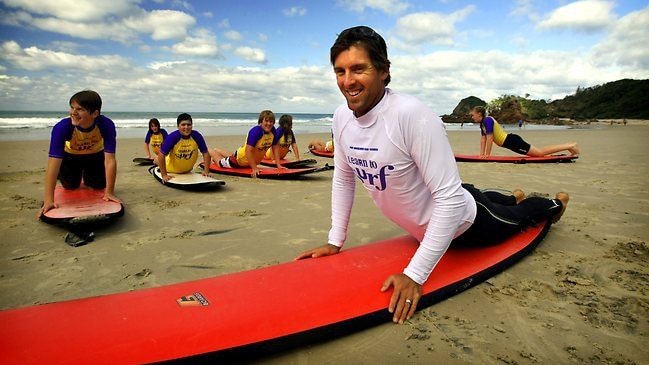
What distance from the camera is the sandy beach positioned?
1880 millimetres

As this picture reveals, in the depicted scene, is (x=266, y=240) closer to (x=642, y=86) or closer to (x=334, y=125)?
(x=334, y=125)

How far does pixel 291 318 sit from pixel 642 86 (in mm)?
79044

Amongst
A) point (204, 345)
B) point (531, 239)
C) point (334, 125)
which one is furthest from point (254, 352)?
point (531, 239)

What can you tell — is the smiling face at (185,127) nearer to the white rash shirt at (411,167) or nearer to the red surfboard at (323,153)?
the white rash shirt at (411,167)

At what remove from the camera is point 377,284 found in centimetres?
217

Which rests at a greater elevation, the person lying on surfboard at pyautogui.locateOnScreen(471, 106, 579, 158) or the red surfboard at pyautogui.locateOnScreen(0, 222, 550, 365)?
the person lying on surfboard at pyautogui.locateOnScreen(471, 106, 579, 158)

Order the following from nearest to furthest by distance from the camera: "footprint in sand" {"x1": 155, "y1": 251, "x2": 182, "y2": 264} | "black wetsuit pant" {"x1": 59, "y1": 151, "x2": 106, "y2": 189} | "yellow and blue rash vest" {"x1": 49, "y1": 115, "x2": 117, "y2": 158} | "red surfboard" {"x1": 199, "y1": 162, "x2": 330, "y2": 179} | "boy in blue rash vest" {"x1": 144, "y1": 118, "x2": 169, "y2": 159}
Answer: "footprint in sand" {"x1": 155, "y1": 251, "x2": 182, "y2": 264} < "yellow and blue rash vest" {"x1": 49, "y1": 115, "x2": 117, "y2": 158} < "black wetsuit pant" {"x1": 59, "y1": 151, "x2": 106, "y2": 189} < "red surfboard" {"x1": 199, "y1": 162, "x2": 330, "y2": 179} < "boy in blue rash vest" {"x1": 144, "y1": 118, "x2": 169, "y2": 159}

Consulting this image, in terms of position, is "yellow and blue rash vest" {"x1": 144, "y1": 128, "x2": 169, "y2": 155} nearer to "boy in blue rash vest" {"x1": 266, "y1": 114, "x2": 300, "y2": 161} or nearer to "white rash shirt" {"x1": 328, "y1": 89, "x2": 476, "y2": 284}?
"boy in blue rash vest" {"x1": 266, "y1": 114, "x2": 300, "y2": 161}

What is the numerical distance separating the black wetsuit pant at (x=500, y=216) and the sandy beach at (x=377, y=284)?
0.88 feet

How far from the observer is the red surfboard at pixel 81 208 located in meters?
3.63

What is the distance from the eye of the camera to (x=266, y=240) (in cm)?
357

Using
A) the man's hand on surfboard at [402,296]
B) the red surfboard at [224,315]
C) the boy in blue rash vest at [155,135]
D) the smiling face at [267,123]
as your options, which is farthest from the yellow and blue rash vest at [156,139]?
the man's hand on surfboard at [402,296]

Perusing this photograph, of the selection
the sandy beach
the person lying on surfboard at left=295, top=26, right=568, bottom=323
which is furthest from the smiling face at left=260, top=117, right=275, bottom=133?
the person lying on surfboard at left=295, top=26, right=568, bottom=323

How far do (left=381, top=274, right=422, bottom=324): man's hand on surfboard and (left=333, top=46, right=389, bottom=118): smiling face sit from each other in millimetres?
985
